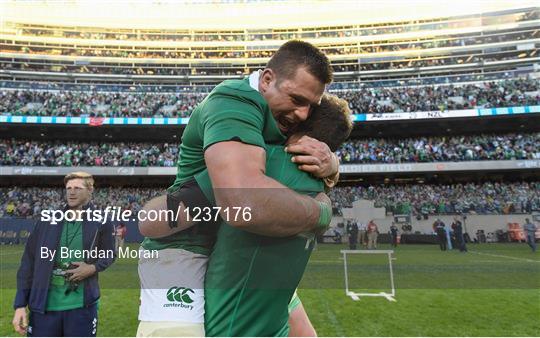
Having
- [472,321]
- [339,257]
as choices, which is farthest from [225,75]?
[472,321]

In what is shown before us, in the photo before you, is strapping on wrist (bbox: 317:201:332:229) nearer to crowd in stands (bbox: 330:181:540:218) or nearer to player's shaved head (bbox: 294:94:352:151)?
player's shaved head (bbox: 294:94:352:151)

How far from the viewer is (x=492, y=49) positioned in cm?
4706

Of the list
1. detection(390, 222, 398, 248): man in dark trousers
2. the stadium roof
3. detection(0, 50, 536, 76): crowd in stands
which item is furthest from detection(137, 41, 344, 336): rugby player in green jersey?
the stadium roof

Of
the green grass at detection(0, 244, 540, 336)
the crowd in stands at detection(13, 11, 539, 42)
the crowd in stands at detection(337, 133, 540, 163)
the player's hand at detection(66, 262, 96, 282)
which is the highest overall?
the crowd in stands at detection(13, 11, 539, 42)

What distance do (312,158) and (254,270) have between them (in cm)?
50

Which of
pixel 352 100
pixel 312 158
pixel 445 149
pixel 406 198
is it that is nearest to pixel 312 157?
pixel 312 158

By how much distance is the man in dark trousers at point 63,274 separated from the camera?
3598 millimetres

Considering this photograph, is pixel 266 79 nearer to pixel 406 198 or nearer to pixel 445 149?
pixel 406 198

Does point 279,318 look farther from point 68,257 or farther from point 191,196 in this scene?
point 68,257

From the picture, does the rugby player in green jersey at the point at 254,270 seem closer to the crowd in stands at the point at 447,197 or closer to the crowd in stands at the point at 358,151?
the crowd in stands at the point at 447,197

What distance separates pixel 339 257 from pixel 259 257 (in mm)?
16372

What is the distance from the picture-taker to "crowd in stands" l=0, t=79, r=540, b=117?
36000mm

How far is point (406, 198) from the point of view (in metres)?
30.9

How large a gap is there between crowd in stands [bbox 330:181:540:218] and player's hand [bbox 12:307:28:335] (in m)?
22.2
